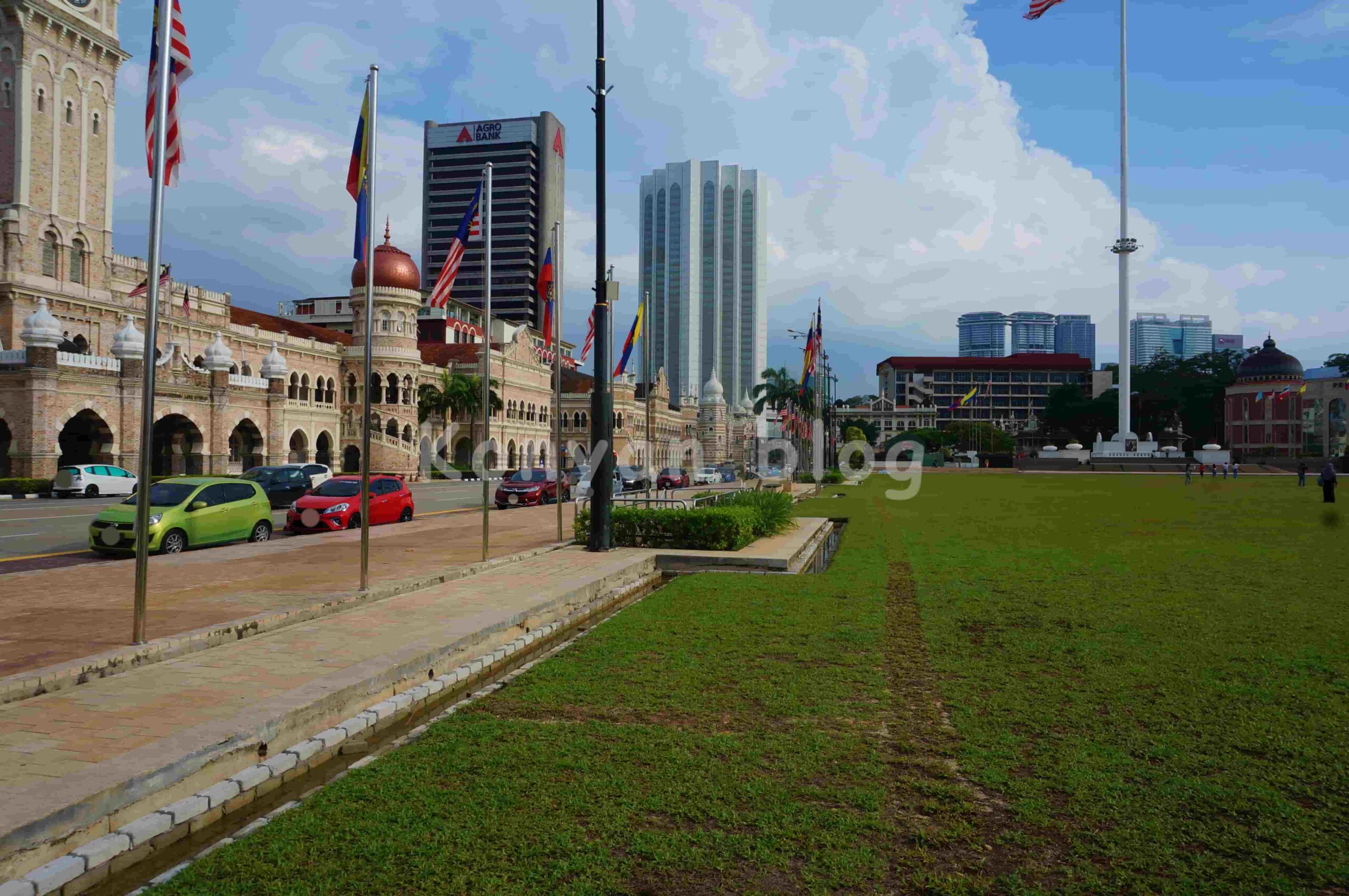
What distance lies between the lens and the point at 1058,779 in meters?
5.34

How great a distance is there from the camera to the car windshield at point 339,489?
73.9 feet

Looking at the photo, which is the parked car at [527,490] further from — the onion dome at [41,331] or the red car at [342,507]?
the onion dome at [41,331]

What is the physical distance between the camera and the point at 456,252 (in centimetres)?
1730

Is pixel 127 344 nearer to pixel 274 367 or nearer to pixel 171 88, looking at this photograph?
pixel 274 367

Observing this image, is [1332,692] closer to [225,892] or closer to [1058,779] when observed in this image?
[1058,779]

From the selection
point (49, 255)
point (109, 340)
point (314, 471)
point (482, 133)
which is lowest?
point (314, 471)

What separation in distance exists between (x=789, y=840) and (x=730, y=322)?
558 ft

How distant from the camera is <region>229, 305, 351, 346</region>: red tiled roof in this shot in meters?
62.9

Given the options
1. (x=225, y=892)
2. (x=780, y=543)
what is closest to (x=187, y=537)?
(x=780, y=543)

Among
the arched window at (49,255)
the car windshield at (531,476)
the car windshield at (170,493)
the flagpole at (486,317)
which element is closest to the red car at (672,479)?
the car windshield at (531,476)

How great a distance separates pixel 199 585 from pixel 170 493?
586cm

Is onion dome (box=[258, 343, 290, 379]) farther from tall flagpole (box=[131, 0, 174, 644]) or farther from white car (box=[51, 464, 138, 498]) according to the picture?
tall flagpole (box=[131, 0, 174, 644])

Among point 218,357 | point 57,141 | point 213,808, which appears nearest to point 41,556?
point 213,808

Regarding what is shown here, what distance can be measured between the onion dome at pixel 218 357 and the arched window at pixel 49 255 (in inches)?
386
